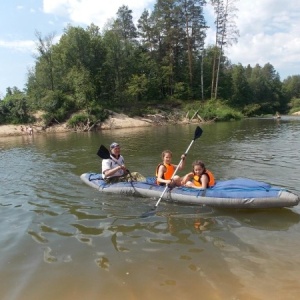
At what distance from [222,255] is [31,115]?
1292 inches

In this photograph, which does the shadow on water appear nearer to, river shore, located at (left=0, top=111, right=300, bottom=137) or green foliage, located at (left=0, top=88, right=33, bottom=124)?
river shore, located at (left=0, top=111, right=300, bottom=137)

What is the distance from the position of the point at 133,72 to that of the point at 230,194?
36.2 metres

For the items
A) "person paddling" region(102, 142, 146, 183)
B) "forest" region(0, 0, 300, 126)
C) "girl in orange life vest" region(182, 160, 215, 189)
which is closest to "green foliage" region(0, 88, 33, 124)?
"forest" region(0, 0, 300, 126)

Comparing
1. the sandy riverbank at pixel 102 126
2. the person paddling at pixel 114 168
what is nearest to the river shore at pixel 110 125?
the sandy riverbank at pixel 102 126

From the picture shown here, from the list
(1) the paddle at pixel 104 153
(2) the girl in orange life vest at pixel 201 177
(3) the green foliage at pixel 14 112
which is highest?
(3) the green foliage at pixel 14 112

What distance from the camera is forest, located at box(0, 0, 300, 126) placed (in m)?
35.5

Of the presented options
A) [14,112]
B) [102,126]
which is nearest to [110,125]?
[102,126]

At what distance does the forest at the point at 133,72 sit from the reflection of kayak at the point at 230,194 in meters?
26.3

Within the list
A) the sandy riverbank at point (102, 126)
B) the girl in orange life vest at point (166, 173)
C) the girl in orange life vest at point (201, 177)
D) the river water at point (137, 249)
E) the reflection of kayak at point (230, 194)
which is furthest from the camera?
the sandy riverbank at point (102, 126)

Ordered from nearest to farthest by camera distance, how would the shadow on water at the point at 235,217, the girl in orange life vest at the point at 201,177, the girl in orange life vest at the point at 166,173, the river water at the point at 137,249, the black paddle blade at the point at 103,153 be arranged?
the river water at the point at 137,249 < the shadow on water at the point at 235,217 < the girl in orange life vest at the point at 201,177 < the girl in orange life vest at the point at 166,173 < the black paddle blade at the point at 103,153

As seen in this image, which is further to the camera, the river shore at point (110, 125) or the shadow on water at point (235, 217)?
the river shore at point (110, 125)

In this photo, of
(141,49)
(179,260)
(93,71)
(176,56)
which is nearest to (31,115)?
(93,71)

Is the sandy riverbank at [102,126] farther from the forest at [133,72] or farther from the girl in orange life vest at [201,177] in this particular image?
the girl in orange life vest at [201,177]

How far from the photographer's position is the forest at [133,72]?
35531 millimetres
